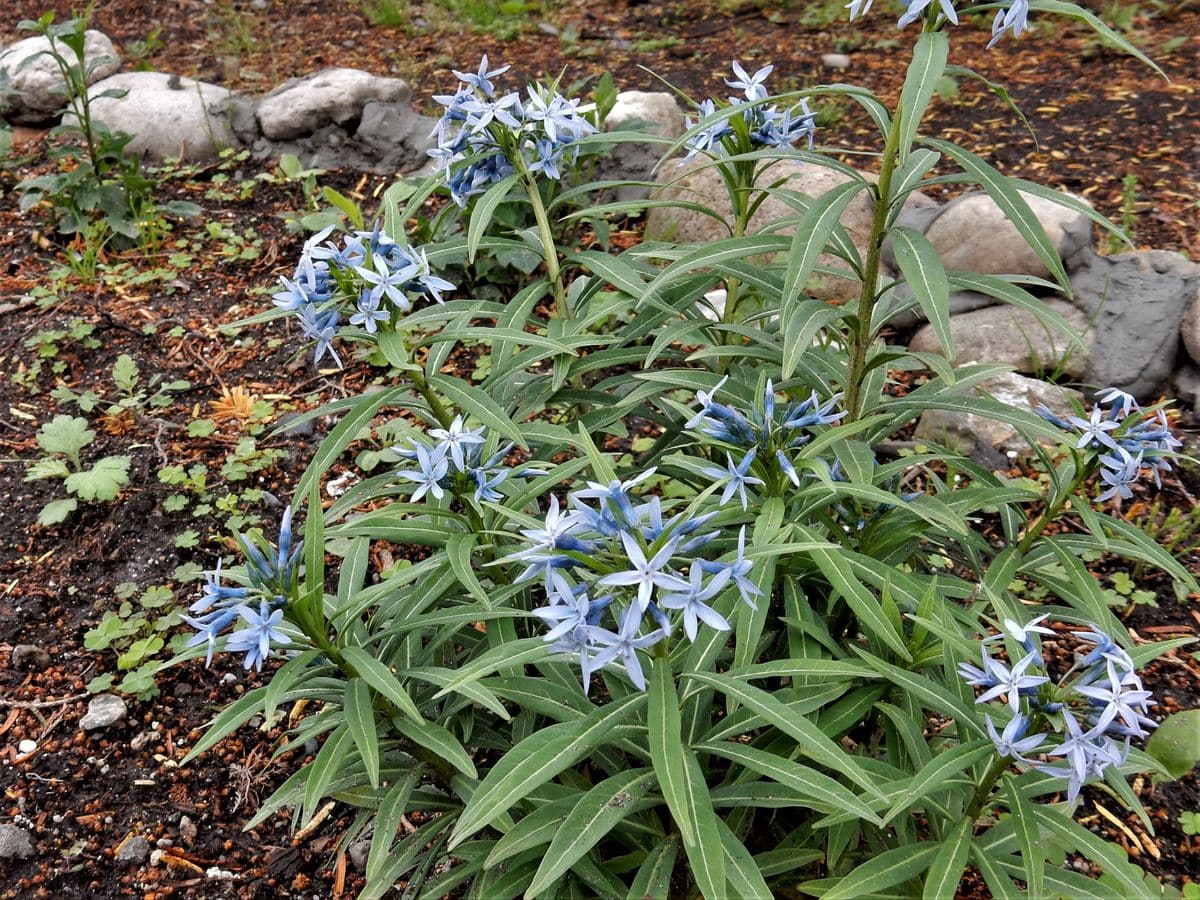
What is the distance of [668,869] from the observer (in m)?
2.14

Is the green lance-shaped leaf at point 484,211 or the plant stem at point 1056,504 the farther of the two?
the green lance-shaped leaf at point 484,211

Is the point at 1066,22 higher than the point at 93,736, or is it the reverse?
the point at 1066,22

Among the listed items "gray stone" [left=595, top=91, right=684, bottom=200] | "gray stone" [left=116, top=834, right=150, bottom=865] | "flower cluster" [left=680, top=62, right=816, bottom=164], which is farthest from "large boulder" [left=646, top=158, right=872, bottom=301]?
"gray stone" [left=116, top=834, right=150, bottom=865]

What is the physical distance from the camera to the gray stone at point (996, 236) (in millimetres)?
4680

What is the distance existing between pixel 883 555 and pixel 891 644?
503 millimetres

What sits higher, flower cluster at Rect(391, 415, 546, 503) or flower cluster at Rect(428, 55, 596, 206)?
flower cluster at Rect(428, 55, 596, 206)

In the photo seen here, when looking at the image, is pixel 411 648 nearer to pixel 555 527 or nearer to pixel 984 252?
pixel 555 527

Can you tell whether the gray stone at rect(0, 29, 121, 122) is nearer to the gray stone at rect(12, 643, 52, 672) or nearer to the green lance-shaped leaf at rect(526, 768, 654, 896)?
the gray stone at rect(12, 643, 52, 672)

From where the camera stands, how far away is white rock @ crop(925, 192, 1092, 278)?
4.68 m

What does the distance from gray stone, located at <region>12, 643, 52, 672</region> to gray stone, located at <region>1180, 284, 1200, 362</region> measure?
483 centimetres

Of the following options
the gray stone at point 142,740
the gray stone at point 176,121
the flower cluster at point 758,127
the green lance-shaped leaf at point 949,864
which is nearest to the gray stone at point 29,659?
the gray stone at point 142,740

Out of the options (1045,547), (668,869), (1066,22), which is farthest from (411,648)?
(1066,22)

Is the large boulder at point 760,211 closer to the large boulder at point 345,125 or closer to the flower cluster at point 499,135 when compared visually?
the large boulder at point 345,125

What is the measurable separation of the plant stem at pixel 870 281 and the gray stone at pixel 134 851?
2.41 m
